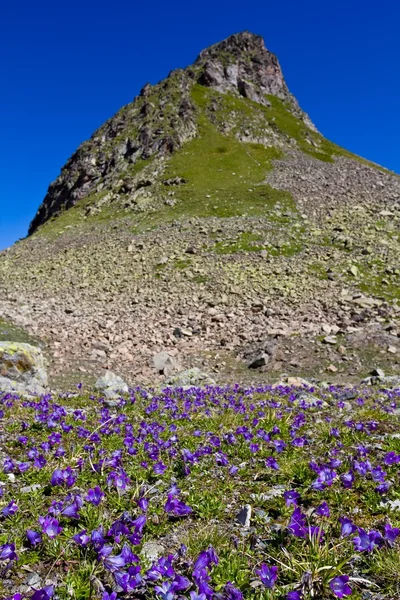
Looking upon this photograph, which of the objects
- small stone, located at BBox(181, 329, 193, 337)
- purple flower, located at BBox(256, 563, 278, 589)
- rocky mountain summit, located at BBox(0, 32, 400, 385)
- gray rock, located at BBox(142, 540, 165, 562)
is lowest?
gray rock, located at BBox(142, 540, 165, 562)

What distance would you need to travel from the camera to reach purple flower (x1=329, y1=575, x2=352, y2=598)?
2.70m

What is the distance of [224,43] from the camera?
379ft

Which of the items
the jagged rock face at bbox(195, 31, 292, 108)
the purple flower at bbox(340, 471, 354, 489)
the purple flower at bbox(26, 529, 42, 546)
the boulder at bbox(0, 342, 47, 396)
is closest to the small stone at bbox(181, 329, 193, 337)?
the boulder at bbox(0, 342, 47, 396)

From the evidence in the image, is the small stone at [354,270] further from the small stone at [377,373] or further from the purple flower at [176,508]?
the purple flower at [176,508]

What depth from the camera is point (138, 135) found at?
Result: 7125 centimetres

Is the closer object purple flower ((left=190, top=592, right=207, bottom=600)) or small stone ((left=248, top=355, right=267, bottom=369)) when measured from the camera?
purple flower ((left=190, top=592, right=207, bottom=600))

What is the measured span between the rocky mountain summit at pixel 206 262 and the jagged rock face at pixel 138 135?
43cm

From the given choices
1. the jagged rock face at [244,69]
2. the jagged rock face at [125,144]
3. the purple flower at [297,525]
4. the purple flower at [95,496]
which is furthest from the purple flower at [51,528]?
the jagged rock face at [244,69]

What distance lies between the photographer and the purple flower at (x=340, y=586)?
2.70m

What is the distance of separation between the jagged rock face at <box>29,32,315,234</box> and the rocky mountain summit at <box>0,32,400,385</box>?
43cm

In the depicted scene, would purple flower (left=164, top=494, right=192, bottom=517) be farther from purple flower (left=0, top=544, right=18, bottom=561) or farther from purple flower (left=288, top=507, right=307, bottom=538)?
purple flower (left=0, top=544, right=18, bottom=561)

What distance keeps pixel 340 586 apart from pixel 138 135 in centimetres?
7651

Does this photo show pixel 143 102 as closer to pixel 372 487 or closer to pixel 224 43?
pixel 224 43

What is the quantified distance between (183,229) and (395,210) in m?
23.4
